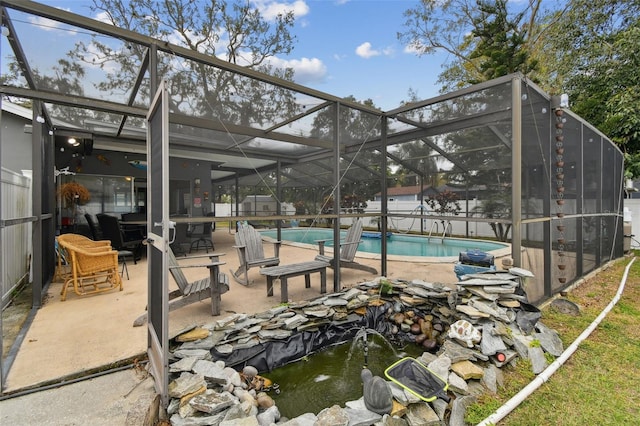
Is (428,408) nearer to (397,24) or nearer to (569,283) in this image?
(569,283)

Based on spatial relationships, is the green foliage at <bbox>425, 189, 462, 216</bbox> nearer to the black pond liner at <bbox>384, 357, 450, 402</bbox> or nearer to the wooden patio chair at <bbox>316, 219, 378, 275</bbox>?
the wooden patio chair at <bbox>316, 219, 378, 275</bbox>

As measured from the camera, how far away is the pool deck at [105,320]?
233 cm

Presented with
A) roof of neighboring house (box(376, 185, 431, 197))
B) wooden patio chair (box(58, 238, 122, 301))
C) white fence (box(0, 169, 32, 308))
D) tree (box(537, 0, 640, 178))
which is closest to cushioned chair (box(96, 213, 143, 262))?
white fence (box(0, 169, 32, 308))

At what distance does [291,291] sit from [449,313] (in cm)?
209

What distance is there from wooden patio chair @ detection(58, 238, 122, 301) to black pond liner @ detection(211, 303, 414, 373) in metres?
2.53

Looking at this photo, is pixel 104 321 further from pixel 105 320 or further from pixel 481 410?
pixel 481 410

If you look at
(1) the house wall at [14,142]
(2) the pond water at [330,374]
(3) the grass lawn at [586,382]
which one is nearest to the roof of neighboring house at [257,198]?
(1) the house wall at [14,142]

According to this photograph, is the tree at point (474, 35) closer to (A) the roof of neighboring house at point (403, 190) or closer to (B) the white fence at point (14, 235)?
(A) the roof of neighboring house at point (403, 190)

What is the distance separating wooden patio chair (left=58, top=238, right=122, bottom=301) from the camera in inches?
151

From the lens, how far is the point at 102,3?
9383mm

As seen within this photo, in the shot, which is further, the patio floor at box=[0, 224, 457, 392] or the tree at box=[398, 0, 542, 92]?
the tree at box=[398, 0, 542, 92]

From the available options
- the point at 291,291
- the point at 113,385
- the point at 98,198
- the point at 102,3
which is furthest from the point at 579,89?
the point at 102,3

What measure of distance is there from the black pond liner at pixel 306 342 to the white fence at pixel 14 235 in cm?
292

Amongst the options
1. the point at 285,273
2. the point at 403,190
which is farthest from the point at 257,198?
the point at 285,273
